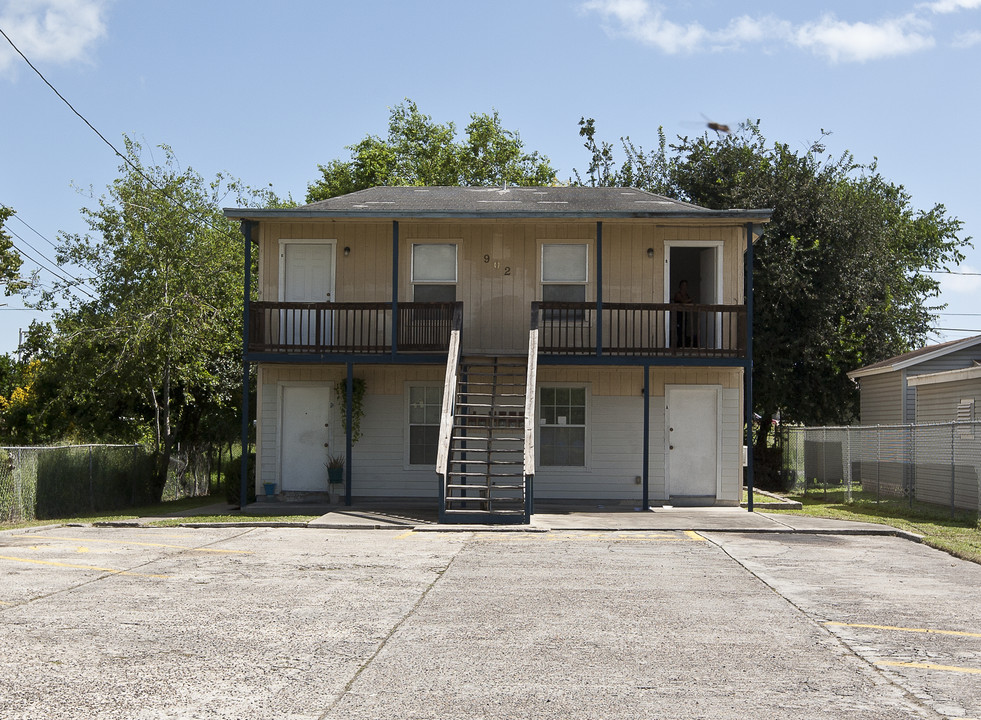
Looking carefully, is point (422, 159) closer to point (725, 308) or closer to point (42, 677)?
point (725, 308)

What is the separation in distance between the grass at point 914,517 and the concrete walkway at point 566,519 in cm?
64

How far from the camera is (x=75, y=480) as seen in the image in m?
19.7

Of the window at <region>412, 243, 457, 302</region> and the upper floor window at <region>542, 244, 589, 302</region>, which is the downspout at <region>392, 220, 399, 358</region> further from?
the upper floor window at <region>542, 244, 589, 302</region>

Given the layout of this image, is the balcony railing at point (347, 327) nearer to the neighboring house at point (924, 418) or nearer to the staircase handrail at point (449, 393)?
the staircase handrail at point (449, 393)

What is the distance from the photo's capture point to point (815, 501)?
76.4 ft

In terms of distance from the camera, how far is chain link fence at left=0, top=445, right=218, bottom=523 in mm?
17344

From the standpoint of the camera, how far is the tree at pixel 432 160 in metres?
38.2

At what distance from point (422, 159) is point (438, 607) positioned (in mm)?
32384

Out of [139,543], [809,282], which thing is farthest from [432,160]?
[139,543]

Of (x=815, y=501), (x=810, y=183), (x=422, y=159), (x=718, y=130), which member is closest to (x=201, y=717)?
(x=815, y=501)

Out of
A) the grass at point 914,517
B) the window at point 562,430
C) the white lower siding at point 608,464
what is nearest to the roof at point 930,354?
the grass at point 914,517

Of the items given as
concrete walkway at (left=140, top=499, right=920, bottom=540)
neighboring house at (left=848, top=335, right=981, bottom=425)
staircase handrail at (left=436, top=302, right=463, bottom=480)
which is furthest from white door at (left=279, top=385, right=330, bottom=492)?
neighboring house at (left=848, top=335, right=981, bottom=425)

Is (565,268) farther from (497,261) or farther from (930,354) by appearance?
(930,354)

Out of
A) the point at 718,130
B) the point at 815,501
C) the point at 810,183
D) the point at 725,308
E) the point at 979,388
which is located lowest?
the point at 815,501
